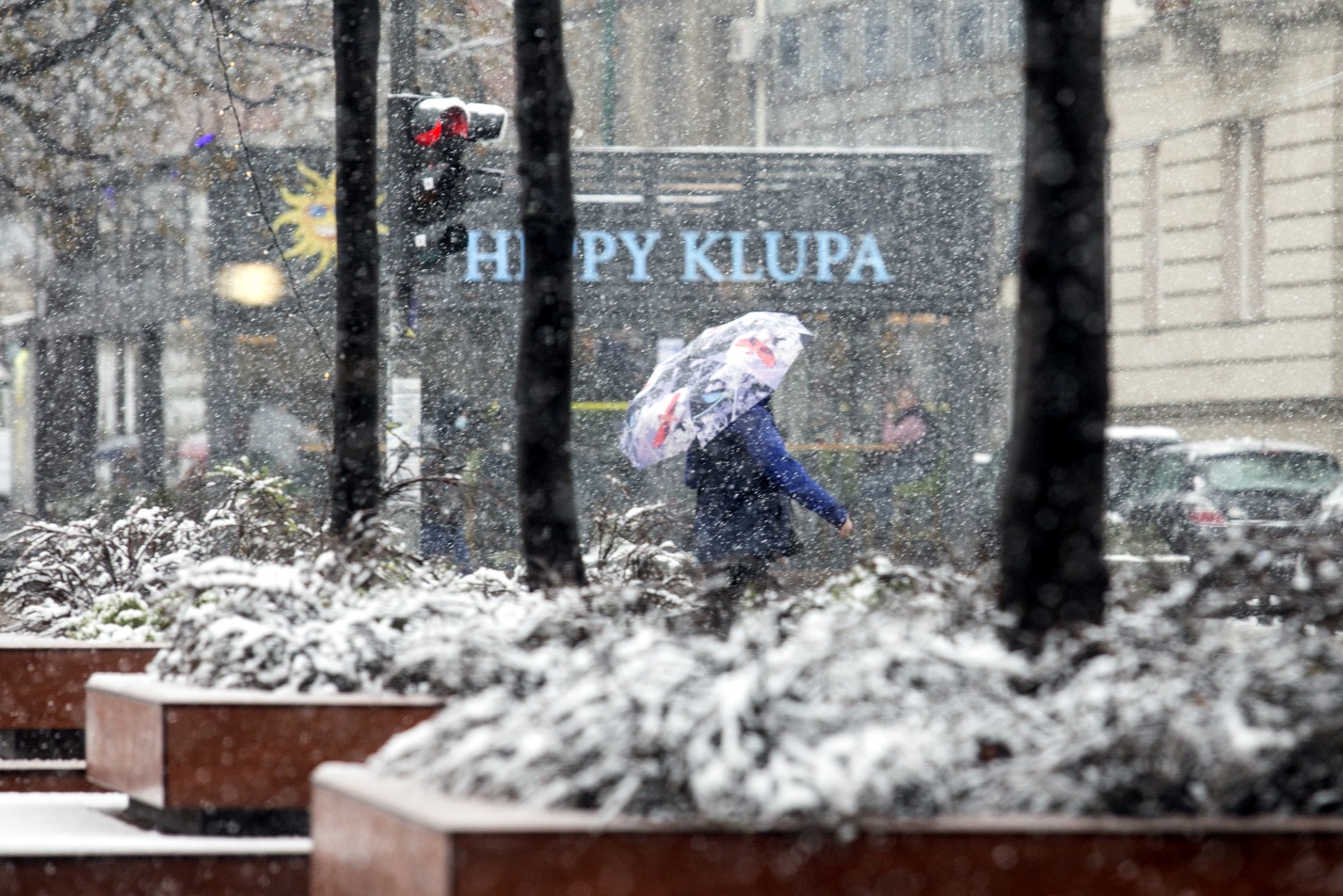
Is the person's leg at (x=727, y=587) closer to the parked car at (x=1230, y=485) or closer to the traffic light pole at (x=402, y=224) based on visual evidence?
the traffic light pole at (x=402, y=224)

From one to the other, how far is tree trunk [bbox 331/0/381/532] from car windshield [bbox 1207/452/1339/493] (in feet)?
46.5

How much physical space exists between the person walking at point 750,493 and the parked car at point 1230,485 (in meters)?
11.9

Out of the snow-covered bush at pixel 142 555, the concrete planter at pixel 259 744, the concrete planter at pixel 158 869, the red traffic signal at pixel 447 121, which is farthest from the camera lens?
the red traffic signal at pixel 447 121

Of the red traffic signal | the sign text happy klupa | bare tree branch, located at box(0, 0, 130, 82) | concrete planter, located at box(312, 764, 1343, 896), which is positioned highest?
bare tree branch, located at box(0, 0, 130, 82)

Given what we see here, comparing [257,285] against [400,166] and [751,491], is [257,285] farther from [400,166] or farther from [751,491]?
[751,491]

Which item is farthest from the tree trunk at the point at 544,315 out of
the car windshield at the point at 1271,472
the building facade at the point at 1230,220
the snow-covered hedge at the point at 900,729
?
the building facade at the point at 1230,220

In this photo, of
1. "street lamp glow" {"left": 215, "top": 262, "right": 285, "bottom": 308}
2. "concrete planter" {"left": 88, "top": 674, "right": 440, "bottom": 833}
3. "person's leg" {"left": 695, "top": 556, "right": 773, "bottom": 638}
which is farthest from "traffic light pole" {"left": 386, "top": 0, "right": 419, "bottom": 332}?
"street lamp glow" {"left": 215, "top": 262, "right": 285, "bottom": 308}

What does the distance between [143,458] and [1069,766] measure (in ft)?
62.0

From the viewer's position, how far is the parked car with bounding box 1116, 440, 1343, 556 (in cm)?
2022

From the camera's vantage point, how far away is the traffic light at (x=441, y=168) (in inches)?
441

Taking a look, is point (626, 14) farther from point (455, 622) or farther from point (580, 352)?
point (455, 622)

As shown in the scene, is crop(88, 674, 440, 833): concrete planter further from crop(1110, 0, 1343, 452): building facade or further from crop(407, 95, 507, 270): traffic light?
crop(1110, 0, 1343, 452): building facade

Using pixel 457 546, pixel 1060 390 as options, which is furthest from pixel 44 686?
pixel 457 546

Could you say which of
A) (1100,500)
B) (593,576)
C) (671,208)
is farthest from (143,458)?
(1100,500)
